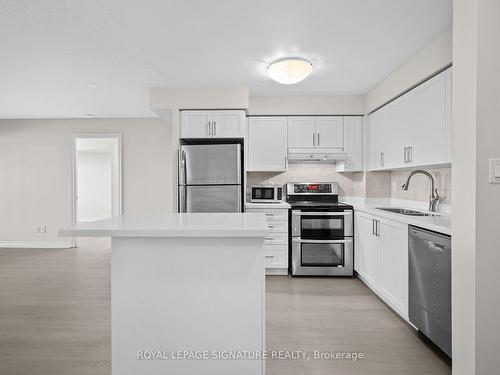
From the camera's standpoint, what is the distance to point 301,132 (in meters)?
4.12

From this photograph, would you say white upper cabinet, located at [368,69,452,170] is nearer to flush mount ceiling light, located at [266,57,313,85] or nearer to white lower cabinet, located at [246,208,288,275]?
flush mount ceiling light, located at [266,57,313,85]

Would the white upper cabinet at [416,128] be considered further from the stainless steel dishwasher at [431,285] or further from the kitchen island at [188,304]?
the kitchen island at [188,304]

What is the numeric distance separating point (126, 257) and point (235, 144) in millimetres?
2450

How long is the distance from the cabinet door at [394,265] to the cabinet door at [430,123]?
68cm

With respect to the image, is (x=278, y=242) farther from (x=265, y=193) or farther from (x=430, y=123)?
(x=430, y=123)

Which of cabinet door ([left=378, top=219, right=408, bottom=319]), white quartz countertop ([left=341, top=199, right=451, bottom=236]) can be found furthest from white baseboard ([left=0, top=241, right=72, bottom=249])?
cabinet door ([left=378, top=219, right=408, bottom=319])

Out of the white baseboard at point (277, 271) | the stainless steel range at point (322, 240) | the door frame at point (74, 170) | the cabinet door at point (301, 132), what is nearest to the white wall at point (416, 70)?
the cabinet door at point (301, 132)

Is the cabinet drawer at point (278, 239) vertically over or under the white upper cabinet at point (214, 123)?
under

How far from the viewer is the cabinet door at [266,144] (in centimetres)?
413

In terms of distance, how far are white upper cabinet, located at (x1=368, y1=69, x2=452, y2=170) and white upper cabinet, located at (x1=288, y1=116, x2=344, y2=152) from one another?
47 centimetres

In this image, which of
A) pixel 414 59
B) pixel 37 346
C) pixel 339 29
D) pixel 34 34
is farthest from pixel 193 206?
pixel 414 59

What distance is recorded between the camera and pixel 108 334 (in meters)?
2.32

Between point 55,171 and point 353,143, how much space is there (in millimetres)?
5214

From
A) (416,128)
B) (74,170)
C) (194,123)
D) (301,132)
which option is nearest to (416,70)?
(416,128)
